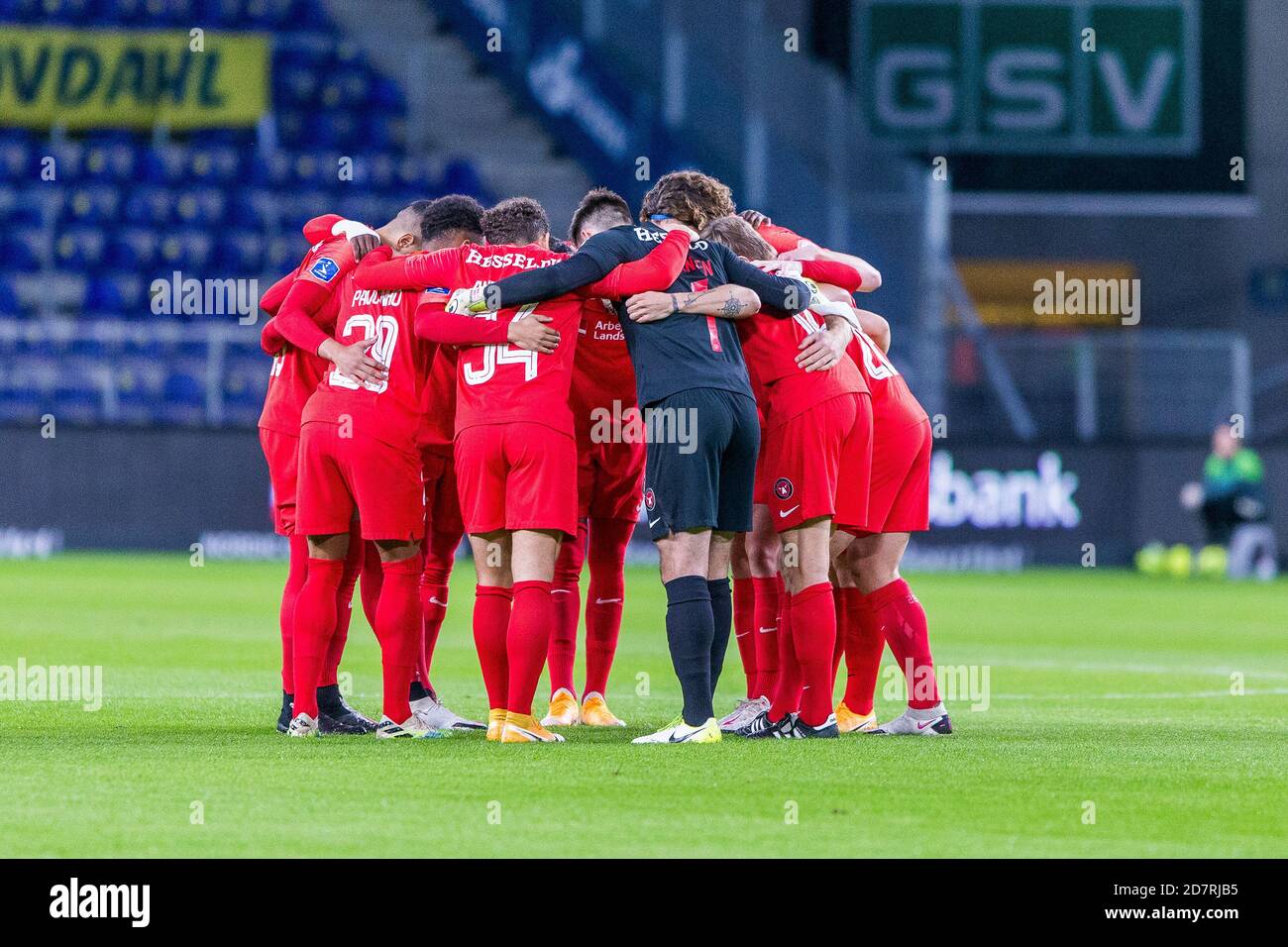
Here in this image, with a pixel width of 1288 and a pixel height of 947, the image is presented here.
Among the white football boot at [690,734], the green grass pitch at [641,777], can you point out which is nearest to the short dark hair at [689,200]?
the white football boot at [690,734]

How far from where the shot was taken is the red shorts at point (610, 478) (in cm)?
864

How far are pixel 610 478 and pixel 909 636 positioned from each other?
57.3 inches

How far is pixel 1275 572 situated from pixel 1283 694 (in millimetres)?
13363

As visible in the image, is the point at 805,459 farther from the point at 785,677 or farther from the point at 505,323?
the point at 505,323

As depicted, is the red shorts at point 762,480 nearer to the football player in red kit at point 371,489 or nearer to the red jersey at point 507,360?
the red jersey at point 507,360

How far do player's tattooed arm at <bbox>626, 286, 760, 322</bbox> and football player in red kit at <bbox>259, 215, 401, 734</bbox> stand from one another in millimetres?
1255

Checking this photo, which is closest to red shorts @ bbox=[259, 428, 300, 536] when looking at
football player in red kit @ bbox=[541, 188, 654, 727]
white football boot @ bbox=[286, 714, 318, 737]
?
white football boot @ bbox=[286, 714, 318, 737]

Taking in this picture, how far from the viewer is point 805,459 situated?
779 centimetres

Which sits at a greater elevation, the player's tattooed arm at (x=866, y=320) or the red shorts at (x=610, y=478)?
the player's tattooed arm at (x=866, y=320)

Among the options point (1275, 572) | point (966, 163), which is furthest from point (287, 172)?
point (1275, 572)

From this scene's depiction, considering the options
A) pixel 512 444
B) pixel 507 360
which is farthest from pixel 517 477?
pixel 507 360

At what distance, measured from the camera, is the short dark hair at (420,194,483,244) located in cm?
800

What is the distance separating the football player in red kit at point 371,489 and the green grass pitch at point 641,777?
31 centimetres
